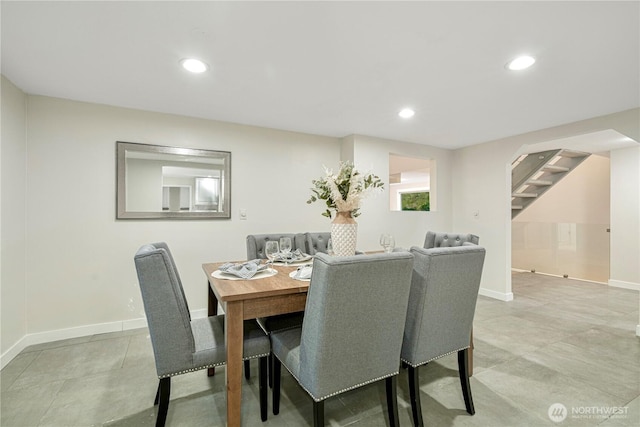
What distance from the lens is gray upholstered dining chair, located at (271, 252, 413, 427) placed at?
1259mm

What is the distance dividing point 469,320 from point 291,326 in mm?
1068

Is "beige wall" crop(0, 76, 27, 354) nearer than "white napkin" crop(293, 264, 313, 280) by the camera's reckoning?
No

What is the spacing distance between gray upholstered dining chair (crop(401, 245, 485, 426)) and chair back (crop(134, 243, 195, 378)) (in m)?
1.17

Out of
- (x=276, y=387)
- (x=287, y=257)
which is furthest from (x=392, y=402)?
(x=287, y=257)

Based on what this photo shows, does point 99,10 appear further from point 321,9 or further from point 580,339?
point 580,339

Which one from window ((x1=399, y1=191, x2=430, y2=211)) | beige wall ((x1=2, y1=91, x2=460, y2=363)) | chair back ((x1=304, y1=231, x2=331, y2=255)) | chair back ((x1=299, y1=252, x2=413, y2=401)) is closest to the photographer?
chair back ((x1=299, y1=252, x2=413, y2=401))

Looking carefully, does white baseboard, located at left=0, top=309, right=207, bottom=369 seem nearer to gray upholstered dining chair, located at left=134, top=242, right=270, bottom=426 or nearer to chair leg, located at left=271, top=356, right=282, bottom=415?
gray upholstered dining chair, located at left=134, top=242, right=270, bottom=426

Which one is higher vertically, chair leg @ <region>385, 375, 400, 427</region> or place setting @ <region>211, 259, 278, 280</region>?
place setting @ <region>211, 259, 278, 280</region>

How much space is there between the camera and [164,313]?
4.78ft

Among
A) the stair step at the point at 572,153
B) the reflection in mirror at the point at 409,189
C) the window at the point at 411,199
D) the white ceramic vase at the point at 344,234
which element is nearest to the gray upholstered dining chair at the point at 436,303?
the white ceramic vase at the point at 344,234

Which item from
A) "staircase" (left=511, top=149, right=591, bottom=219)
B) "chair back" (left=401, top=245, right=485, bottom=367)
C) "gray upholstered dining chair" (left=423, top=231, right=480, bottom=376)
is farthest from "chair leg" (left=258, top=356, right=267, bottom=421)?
"staircase" (left=511, top=149, right=591, bottom=219)

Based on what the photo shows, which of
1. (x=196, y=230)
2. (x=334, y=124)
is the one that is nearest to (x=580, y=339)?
(x=334, y=124)

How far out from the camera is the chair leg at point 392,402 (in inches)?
59.7

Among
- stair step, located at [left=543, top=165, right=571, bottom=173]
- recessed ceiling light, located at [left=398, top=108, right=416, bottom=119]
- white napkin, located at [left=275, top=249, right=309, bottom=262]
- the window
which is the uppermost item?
recessed ceiling light, located at [left=398, top=108, right=416, bottom=119]
